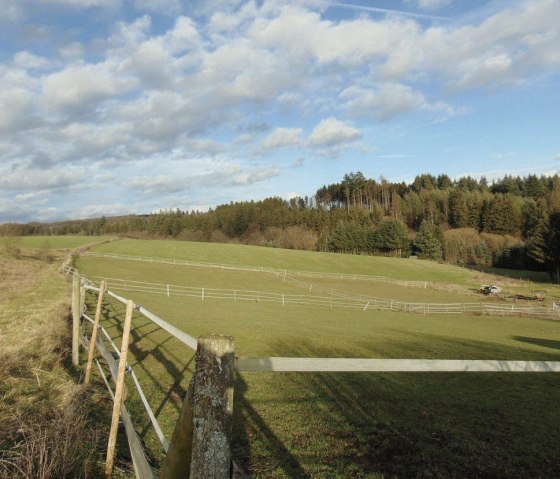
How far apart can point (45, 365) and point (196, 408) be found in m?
7.44

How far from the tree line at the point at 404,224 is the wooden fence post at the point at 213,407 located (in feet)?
190

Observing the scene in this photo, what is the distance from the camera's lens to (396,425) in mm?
6355

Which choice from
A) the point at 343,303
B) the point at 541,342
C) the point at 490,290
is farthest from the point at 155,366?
the point at 490,290

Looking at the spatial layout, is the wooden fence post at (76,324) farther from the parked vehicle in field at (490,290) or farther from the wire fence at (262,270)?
the parked vehicle in field at (490,290)

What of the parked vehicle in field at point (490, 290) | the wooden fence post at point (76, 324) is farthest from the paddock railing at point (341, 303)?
the wooden fence post at point (76, 324)

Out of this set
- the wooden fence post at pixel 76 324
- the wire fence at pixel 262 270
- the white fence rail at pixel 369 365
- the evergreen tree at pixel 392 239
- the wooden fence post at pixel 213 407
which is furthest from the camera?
the evergreen tree at pixel 392 239

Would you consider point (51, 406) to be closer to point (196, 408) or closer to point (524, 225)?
point (196, 408)

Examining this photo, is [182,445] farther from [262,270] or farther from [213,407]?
[262,270]

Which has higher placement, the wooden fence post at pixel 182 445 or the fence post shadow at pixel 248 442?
the wooden fence post at pixel 182 445

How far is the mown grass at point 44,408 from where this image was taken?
3816 mm

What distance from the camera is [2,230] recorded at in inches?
1970

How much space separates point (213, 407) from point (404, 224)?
108 meters

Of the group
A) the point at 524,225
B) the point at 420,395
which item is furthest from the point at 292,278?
the point at 524,225

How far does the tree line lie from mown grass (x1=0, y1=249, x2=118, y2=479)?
48261 millimetres
